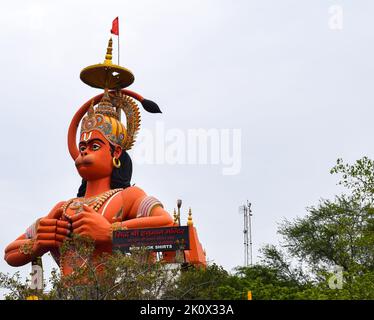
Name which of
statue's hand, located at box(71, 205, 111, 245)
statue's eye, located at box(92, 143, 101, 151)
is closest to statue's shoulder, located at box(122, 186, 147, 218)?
statue's hand, located at box(71, 205, 111, 245)

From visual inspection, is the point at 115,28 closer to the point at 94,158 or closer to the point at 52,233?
the point at 94,158

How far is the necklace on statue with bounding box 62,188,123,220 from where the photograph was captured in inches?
810

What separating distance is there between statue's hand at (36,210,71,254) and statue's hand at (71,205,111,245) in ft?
1.90

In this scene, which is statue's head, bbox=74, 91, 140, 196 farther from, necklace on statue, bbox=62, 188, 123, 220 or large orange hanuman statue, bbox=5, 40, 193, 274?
necklace on statue, bbox=62, 188, 123, 220

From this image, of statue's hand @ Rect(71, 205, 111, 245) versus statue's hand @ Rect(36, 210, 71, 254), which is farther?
statue's hand @ Rect(36, 210, 71, 254)

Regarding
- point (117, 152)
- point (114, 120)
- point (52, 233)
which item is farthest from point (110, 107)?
point (52, 233)

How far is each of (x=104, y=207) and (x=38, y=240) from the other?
2223 millimetres

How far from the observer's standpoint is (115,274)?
14250 mm
